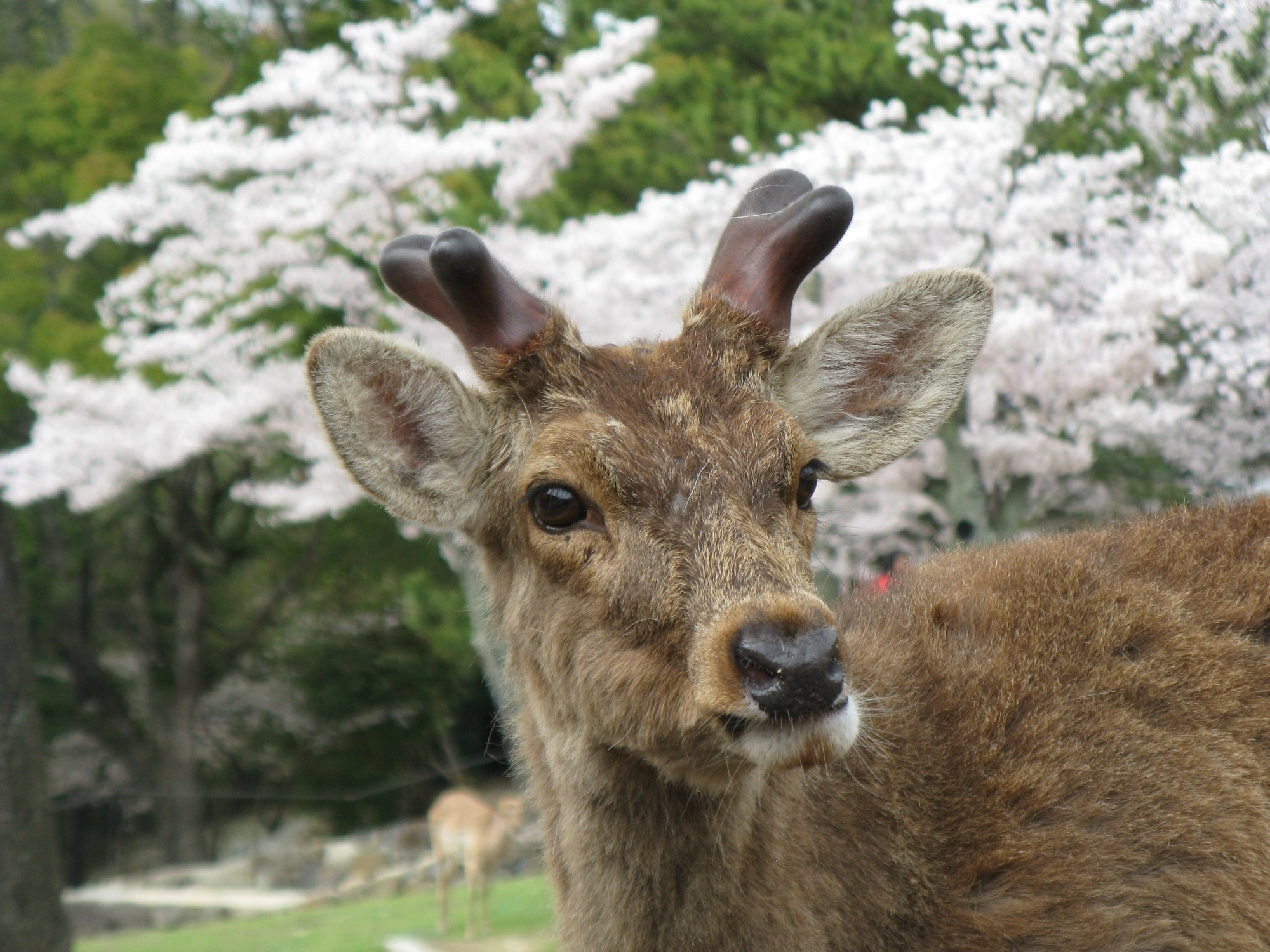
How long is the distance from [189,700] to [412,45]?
1314cm

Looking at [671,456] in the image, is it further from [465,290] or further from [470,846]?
[470,846]

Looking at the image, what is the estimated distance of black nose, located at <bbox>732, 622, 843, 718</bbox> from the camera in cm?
239

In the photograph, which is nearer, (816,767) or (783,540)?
(783,540)

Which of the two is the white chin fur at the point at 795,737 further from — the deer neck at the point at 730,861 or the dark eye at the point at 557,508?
the dark eye at the point at 557,508

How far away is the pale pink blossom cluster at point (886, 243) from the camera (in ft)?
28.3

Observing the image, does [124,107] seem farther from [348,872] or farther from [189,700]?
[348,872]

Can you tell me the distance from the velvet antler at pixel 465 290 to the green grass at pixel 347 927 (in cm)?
630

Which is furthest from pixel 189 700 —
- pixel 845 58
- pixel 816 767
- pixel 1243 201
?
pixel 816 767

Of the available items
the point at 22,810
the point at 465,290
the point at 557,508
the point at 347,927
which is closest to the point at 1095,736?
the point at 557,508

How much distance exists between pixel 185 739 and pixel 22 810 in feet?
48.3

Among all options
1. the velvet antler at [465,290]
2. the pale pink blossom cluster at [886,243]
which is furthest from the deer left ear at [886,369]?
the pale pink blossom cluster at [886,243]

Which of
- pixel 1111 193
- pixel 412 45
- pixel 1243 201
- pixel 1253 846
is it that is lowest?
pixel 1253 846

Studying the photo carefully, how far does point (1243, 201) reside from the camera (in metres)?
7.56

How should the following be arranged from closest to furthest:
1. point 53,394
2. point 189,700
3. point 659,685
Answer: point 659,685, point 53,394, point 189,700
